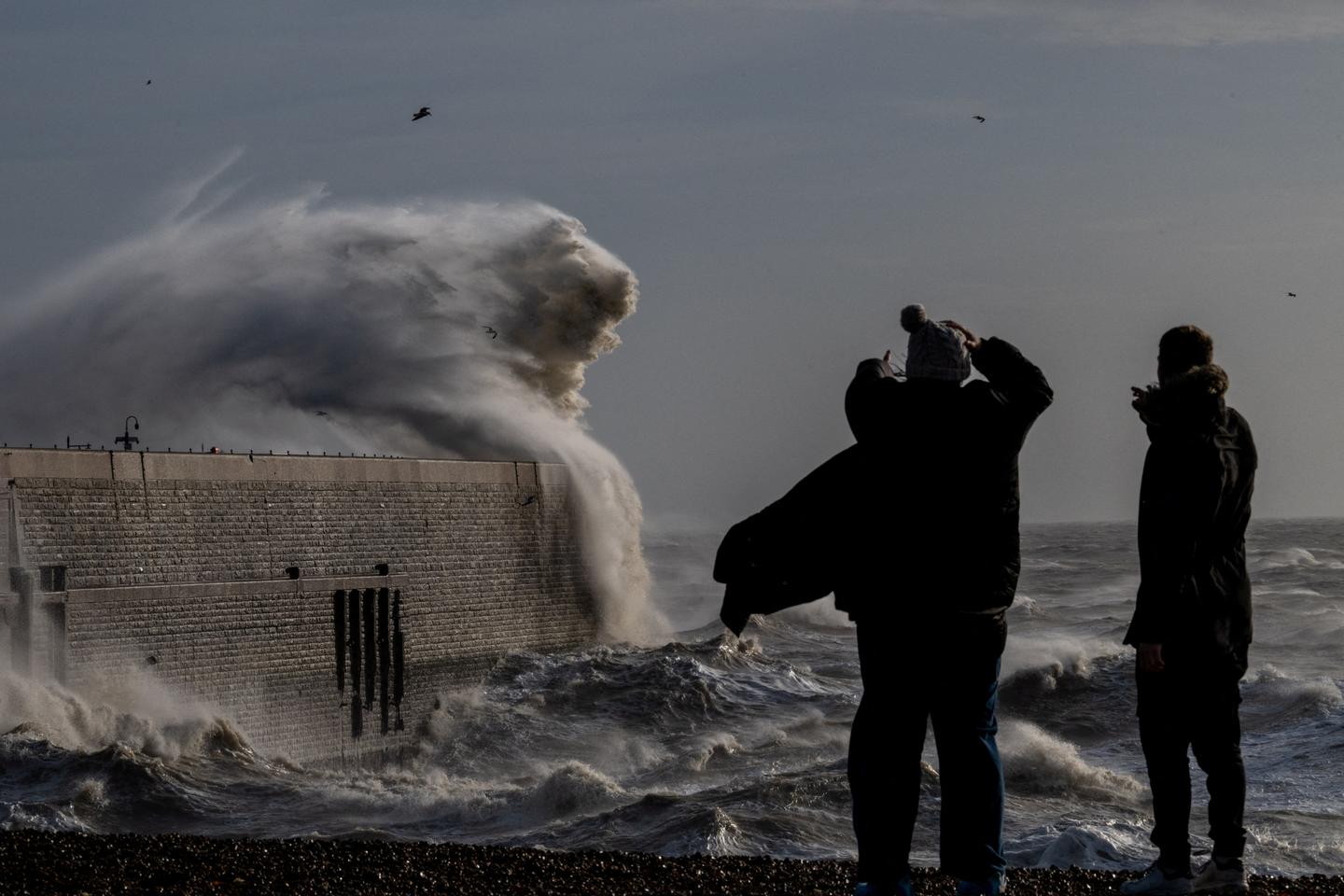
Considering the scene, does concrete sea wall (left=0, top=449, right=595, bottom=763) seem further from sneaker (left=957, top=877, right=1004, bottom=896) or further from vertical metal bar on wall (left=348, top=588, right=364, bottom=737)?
sneaker (left=957, top=877, right=1004, bottom=896)

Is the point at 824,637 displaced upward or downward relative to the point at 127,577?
downward

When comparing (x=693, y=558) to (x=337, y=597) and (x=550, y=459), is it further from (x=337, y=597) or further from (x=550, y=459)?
(x=337, y=597)

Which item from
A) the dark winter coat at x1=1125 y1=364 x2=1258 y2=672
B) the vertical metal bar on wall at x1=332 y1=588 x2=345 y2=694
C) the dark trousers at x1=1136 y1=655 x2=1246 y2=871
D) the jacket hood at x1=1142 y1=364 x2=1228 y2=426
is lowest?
the vertical metal bar on wall at x1=332 y1=588 x2=345 y2=694

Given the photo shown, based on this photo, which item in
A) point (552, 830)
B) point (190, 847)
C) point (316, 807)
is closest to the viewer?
point (190, 847)

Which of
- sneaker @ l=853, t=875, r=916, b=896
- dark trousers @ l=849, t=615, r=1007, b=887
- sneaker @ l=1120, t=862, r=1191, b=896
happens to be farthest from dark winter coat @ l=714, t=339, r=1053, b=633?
sneaker @ l=1120, t=862, r=1191, b=896

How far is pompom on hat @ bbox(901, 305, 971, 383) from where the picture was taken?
211 inches

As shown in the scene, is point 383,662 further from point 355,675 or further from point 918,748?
point 918,748

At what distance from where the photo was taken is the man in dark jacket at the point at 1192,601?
5.66 metres

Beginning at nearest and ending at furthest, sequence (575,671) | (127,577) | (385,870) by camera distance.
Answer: (385,870)
(127,577)
(575,671)

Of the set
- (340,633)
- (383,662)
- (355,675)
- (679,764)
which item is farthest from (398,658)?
(679,764)

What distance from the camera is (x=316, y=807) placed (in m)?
18.7

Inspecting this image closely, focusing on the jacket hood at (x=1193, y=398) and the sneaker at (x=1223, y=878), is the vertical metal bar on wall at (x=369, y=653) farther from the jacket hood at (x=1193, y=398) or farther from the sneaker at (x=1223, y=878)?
the jacket hood at (x=1193, y=398)

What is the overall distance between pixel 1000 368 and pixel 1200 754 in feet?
5.11

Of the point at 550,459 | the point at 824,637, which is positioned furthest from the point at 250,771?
the point at 824,637
